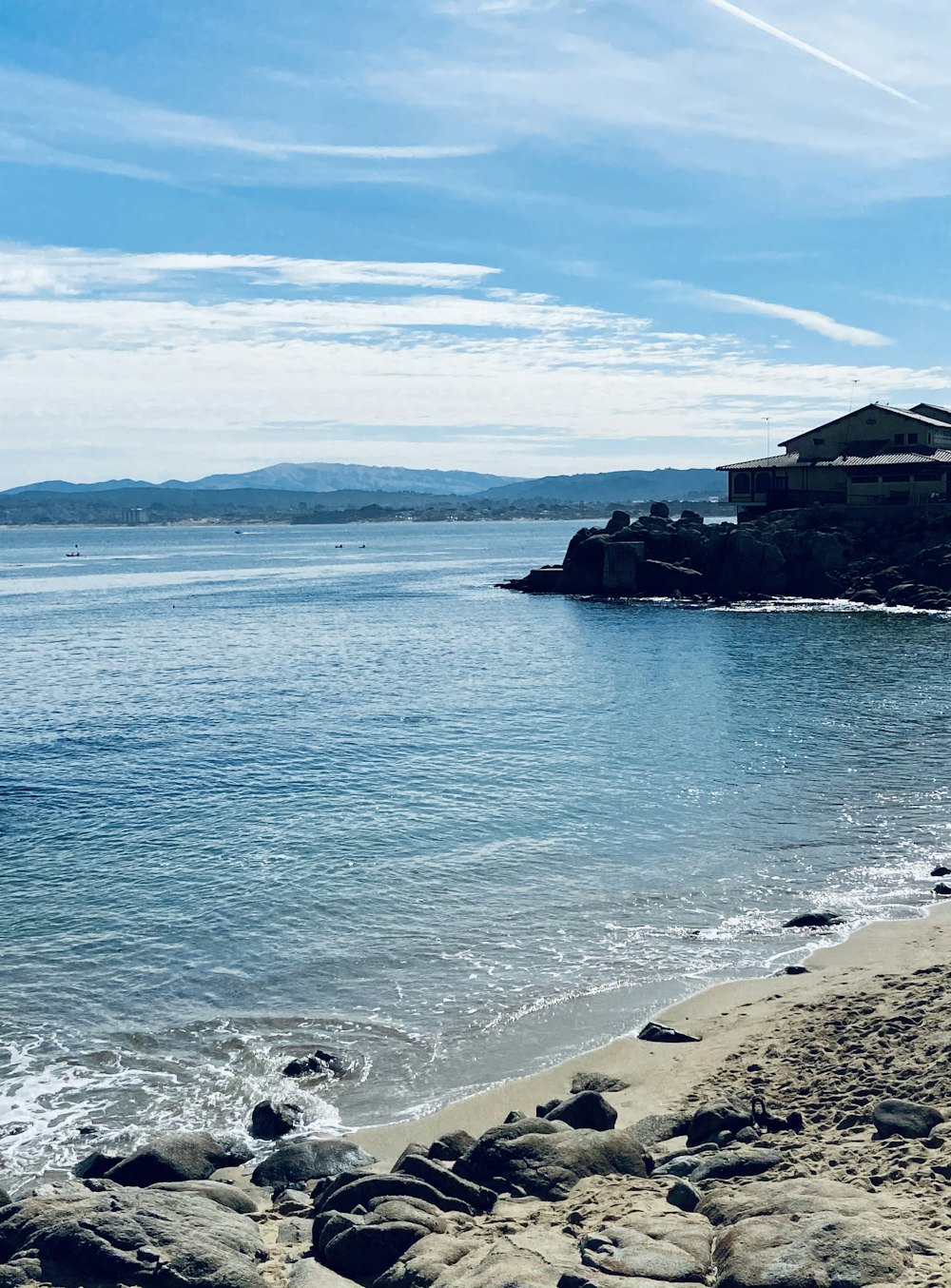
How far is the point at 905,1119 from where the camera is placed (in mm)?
13844

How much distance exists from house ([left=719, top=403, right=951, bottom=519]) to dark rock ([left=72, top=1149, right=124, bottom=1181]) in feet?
295

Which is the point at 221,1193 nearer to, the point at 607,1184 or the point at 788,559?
the point at 607,1184

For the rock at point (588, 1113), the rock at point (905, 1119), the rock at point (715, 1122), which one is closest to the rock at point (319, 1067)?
the rock at point (588, 1113)

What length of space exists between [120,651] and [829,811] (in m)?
50.3

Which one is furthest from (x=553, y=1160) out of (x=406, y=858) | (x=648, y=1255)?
(x=406, y=858)

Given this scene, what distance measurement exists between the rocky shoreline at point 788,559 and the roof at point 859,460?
14.6ft

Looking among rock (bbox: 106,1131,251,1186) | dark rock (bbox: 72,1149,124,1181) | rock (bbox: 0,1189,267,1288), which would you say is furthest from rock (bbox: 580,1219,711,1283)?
dark rock (bbox: 72,1149,124,1181)

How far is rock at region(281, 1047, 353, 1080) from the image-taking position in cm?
1766

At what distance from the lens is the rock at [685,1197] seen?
489 inches

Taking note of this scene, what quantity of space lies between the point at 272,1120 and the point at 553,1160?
447cm

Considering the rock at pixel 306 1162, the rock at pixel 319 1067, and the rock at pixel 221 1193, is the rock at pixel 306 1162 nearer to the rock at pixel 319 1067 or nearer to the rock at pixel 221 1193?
the rock at pixel 221 1193

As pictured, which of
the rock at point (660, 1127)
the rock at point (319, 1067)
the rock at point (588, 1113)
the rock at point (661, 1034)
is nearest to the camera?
the rock at point (660, 1127)

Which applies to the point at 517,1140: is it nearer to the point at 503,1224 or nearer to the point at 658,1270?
the point at 503,1224

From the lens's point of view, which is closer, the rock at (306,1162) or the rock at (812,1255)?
the rock at (812,1255)
